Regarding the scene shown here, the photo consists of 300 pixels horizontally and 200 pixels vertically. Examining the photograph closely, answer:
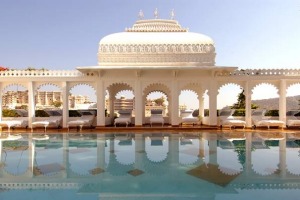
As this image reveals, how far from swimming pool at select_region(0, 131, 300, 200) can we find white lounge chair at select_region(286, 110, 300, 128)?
478 cm

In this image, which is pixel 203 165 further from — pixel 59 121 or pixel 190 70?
pixel 59 121

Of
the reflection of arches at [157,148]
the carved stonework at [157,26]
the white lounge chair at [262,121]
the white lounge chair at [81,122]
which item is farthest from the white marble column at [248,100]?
the white lounge chair at [81,122]

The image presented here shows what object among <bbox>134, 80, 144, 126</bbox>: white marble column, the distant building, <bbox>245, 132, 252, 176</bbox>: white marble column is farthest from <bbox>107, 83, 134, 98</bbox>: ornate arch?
the distant building

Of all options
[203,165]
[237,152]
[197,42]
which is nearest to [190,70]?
[197,42]

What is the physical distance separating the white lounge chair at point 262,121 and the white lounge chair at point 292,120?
528mm

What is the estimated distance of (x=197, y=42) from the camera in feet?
51.4

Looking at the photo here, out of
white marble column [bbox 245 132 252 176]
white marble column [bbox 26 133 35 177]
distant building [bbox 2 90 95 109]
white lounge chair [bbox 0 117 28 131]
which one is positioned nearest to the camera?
white marble column [bbox 245 132 252 176]

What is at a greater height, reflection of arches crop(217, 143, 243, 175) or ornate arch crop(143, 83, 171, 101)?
ornate arch crop(143, 83, 171, 101)

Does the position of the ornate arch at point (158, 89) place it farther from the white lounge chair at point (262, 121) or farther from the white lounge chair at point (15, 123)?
the white lounge chair at point (15, 123)

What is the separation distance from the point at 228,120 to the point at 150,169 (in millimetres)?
9810

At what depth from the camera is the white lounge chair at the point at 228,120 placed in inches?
597

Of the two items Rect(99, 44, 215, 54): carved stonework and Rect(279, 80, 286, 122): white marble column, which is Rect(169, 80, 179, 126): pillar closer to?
Rect(99, 44, 215, 54): carved stonework

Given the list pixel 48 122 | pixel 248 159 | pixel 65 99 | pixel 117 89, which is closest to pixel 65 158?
pixel 248 159

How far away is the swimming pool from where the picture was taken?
16.9ft
